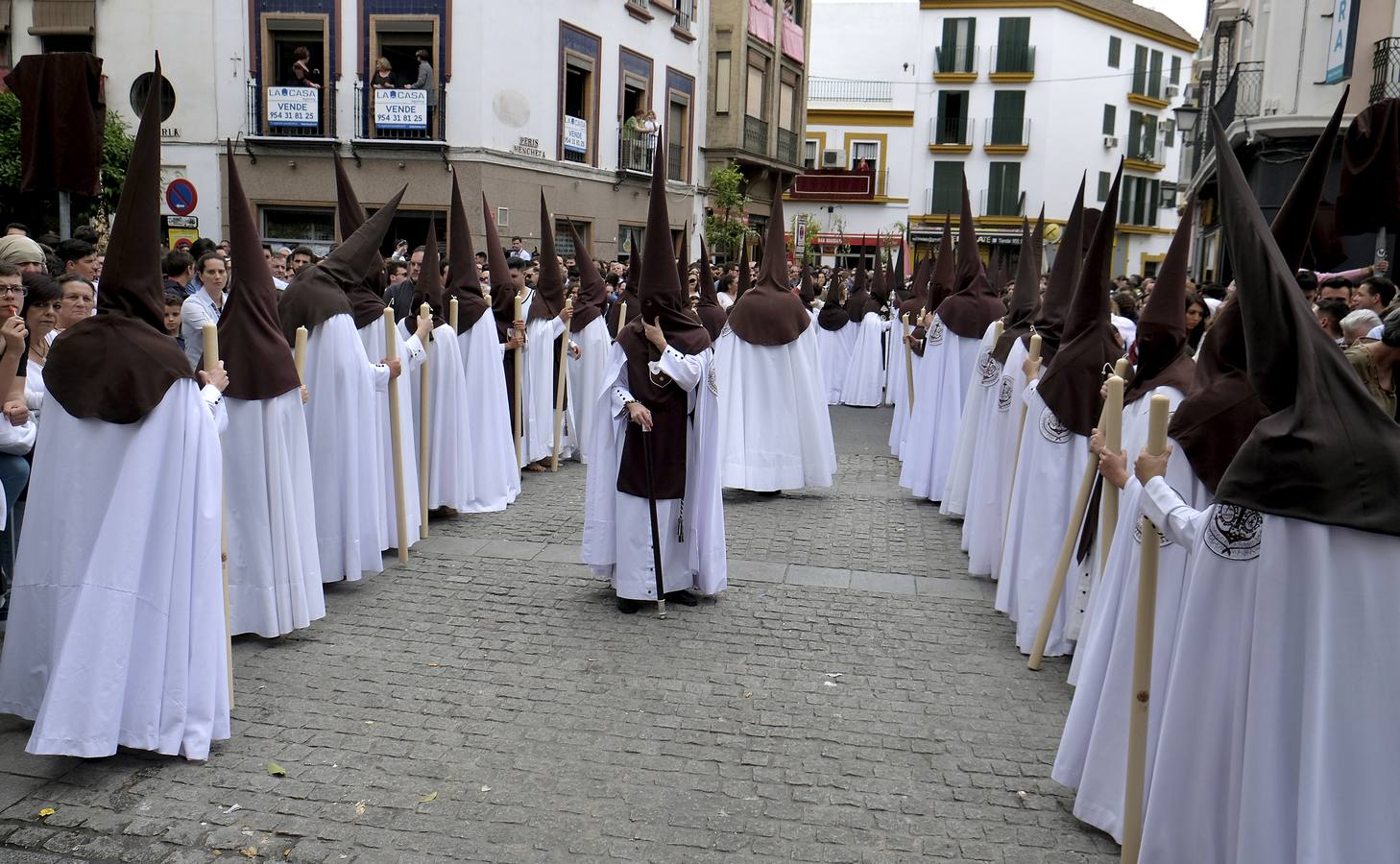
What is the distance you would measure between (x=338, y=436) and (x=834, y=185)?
39.7 m

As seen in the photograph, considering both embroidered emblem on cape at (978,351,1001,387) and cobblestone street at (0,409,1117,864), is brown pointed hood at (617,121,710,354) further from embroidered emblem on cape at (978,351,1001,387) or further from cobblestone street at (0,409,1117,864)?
embroidered emblem on cape at (978,351,1001,387)

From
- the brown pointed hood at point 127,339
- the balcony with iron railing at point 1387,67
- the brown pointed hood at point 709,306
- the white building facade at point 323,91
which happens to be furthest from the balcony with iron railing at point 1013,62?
the brown pointed hood at point 127,339

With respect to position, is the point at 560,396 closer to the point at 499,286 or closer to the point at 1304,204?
the point at 499,286

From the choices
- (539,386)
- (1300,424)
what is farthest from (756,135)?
(1300,424)

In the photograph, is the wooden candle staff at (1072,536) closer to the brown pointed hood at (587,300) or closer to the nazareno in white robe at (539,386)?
the nazareno in white robe at (539,386)

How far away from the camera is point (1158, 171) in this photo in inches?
1956

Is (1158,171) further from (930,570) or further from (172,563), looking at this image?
(172,563)

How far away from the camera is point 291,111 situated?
22.9m

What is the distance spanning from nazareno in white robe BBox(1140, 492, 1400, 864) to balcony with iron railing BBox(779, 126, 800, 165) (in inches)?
1359

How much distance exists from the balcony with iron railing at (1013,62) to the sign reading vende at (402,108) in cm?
2923

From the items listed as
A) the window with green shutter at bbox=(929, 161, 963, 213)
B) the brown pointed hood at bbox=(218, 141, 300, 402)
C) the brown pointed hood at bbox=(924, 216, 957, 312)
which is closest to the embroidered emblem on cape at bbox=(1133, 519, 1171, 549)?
the brown pointed hood at bbox=(218, 141, 300, 402)

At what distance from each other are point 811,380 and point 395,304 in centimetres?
429

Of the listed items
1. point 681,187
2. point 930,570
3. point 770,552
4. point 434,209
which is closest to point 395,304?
point 770,552

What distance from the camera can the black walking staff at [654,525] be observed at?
262 inches
